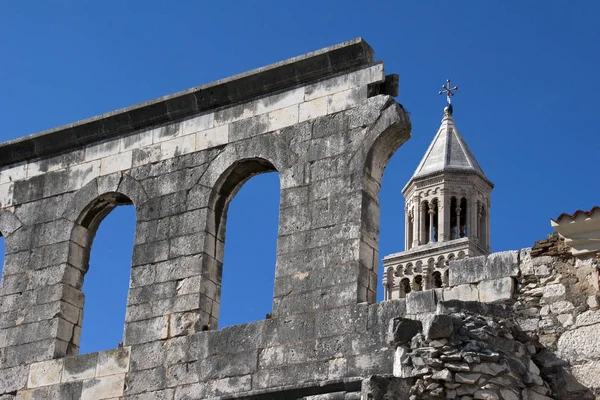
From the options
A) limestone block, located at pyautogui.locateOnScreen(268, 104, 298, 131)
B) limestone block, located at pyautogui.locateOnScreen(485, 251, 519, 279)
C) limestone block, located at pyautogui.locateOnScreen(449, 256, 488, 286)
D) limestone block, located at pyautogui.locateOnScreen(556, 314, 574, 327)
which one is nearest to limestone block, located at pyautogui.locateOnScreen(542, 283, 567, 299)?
limestone block, located at pyautogui.locateOnScreen(556, 314, 574, 327)

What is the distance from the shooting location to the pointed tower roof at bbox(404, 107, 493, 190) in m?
49.0

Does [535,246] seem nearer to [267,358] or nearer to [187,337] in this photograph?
[267,358]

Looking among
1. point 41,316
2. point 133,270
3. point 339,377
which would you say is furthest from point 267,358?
point 41,316

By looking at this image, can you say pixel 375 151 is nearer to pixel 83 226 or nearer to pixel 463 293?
pixel 463 293

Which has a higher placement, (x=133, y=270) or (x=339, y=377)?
(x=133, y=270)

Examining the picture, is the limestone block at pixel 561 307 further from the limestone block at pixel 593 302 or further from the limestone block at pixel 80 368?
the limestone block at pixel 80 368

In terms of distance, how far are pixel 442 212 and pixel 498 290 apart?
37569 millimetres

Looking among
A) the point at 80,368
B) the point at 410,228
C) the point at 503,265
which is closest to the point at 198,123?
the point at 80,368

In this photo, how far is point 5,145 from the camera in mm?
15398

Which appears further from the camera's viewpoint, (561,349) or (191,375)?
(191,375)

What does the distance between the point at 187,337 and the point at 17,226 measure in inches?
122

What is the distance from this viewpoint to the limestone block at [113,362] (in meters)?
13.2

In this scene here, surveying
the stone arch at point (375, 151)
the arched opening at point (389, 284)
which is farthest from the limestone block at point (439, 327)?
the arched opening at point (389, 284)

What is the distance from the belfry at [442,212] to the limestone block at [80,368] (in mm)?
34572
